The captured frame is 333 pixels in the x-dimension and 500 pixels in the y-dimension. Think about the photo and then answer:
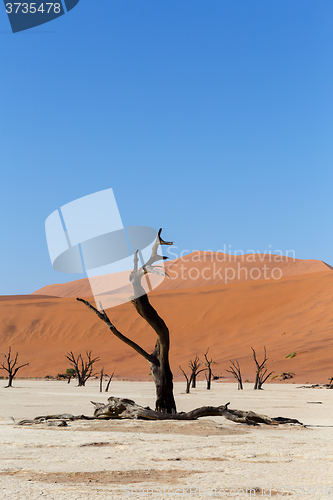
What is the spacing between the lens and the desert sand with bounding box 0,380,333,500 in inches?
199

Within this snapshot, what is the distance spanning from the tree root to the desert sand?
1.25 feet

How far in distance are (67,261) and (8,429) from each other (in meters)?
7.79

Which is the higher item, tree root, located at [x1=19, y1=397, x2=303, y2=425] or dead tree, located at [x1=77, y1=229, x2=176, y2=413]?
dead tree, located at [x1=77, y1=229, x2=176, y2=413]

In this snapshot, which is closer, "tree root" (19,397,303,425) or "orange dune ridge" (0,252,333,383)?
"tree root" (19,397,303,425)

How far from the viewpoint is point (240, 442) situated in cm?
841

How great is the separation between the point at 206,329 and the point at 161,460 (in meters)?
54.5

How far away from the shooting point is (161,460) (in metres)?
6.67

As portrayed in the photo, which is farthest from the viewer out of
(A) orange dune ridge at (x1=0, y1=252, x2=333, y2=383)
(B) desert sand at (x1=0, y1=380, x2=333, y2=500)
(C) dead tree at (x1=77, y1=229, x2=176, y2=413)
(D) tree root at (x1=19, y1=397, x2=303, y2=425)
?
(A) orange dune ridge at (x1=0, y1=252, x2=333, y2=383)

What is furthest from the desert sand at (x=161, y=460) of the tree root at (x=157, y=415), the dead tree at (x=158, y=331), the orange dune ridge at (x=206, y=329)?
the orange dune ridge at (x=206, y=329)

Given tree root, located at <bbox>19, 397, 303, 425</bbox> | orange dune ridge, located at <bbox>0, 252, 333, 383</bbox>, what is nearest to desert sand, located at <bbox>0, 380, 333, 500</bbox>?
tree root, located at <bbox>19, 397, 303, 425</bbox>

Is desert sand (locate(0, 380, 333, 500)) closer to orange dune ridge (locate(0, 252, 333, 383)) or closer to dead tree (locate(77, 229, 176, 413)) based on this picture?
dead tree (locate(77, 229, 176, 413))

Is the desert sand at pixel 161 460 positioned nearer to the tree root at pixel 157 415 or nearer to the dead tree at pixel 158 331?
the tree root at pixel 157 415

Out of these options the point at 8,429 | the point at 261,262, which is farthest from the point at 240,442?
the point at 261,262

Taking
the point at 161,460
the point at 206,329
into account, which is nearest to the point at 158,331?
the point at 161,460
